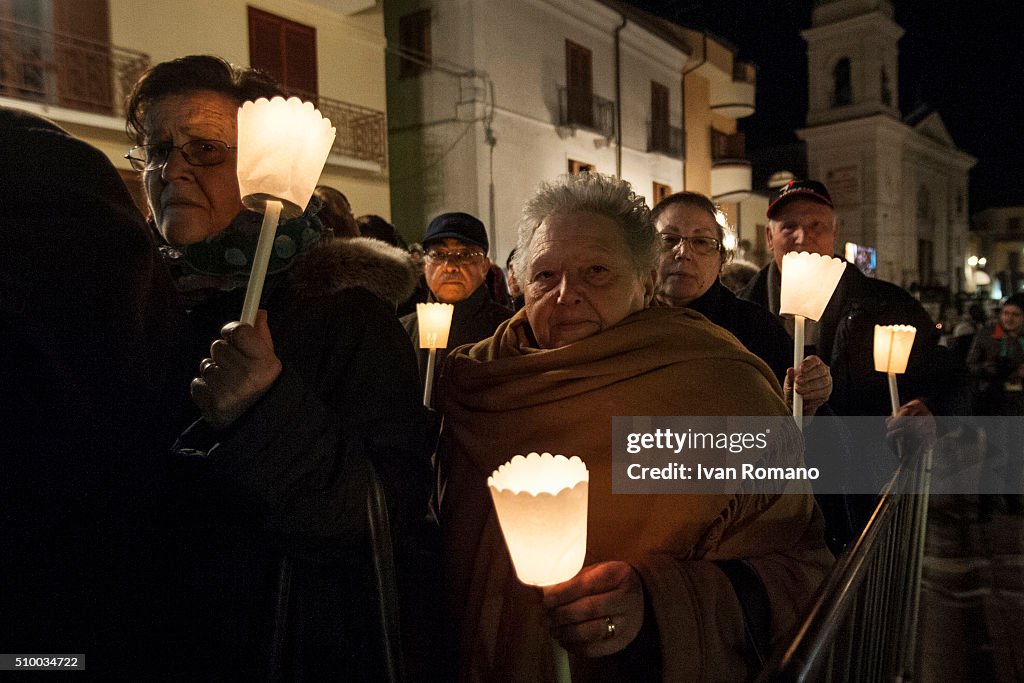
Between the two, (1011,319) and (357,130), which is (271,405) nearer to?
(1011,319)

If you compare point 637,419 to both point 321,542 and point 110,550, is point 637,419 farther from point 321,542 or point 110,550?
point 110,550

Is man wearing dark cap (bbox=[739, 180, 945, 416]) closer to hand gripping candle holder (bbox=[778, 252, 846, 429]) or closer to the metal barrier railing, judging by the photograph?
the metal barrier railing

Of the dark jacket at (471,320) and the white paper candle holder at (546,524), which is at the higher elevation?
the dark jacket at (471,320)

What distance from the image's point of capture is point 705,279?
3117mm

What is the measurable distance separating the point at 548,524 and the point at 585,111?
18352mm

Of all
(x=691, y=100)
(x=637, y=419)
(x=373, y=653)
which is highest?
(x=691, y=100)

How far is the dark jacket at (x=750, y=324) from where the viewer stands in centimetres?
312

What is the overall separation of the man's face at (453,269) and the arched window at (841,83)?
124 feet

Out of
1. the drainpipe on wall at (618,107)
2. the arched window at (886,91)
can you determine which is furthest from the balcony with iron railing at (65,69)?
the arched window at (886,91)

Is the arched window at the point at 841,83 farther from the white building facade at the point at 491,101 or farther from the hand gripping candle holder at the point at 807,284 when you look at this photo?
the hand gripping candle holder at the point at 807,284

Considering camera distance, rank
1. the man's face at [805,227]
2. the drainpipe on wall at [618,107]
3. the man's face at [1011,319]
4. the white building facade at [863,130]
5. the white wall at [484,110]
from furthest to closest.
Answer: the white building facade at [863,130], the drainpipe on wall at [618,107], the white wall at [484,110], the man's face at [1011,319], the man's face at [805,227]

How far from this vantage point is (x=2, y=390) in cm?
107

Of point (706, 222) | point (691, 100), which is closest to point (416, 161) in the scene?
point (691, 100)

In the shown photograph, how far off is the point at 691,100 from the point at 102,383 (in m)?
24.9
